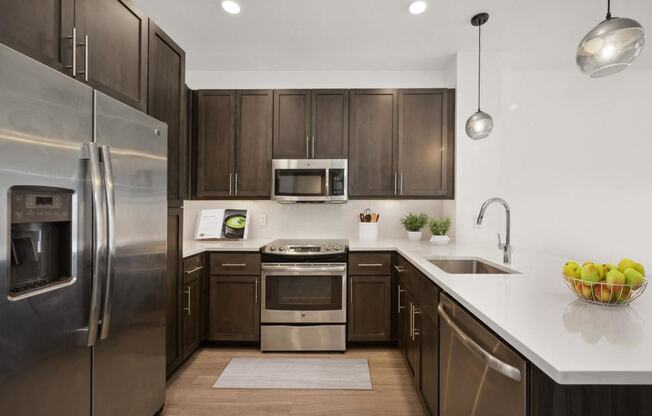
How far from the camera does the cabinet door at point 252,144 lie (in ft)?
10.9

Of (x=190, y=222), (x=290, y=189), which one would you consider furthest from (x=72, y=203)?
(x=190, y=222)

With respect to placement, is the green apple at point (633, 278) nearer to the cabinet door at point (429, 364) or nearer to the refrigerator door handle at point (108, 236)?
the cabinet door at point (429, 364)

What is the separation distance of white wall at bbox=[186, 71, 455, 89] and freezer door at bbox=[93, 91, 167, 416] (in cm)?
189

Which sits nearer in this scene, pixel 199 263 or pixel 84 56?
pixel 84 56

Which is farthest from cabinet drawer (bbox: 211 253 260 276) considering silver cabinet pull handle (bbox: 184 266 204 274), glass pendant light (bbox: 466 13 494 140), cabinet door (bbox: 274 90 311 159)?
glass pendant light (bbox: 466 13 494 140)

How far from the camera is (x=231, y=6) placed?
8.19 feet

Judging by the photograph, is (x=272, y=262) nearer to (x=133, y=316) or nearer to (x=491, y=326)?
(x=133, y=316)

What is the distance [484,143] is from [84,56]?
2999 millimetres

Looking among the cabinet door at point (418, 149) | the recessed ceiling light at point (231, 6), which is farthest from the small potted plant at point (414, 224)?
the recessed ceiling light at point (231, 6)

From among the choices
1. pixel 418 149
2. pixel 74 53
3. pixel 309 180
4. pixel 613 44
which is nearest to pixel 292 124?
pixel 309 180

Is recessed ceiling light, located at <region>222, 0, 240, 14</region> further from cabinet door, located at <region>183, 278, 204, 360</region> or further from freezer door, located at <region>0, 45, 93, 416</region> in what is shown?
cabinet door, located at <region>183, 278, 204, 360</region>

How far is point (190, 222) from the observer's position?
368 cm

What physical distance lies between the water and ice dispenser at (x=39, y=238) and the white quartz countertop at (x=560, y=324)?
→ 1464mm

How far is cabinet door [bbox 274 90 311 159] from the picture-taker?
332 cm
